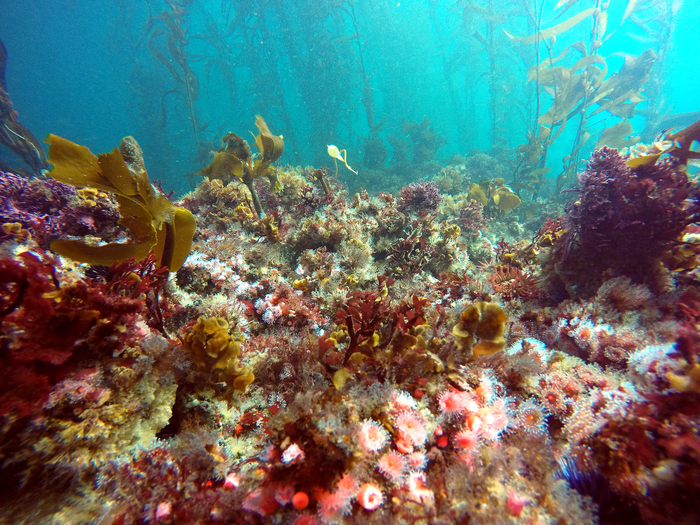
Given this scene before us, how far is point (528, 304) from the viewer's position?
3363mm

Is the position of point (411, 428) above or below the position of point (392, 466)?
above

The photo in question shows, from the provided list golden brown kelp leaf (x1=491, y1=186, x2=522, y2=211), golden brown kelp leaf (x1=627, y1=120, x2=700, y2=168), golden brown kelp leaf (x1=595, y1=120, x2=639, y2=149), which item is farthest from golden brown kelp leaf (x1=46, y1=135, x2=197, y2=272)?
golden brown kelp leaf (x1=595, y1=120, x2=639, y2=149)

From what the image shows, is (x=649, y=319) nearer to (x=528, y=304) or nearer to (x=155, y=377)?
(x=528, y=304)

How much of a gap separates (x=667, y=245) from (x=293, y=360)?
407cm

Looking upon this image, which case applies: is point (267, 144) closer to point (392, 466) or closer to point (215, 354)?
point (215, 354)

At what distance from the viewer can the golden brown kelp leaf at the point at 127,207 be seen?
2.45 m

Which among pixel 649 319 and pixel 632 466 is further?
pixel 649 319

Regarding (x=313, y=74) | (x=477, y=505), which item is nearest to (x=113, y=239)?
(x=477, y=505)

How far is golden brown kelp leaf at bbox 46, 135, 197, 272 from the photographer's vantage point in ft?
8.04

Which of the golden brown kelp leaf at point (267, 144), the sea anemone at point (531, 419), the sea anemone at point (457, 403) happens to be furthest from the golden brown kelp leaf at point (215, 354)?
the golden brown kelp leaf at point (267, 144)

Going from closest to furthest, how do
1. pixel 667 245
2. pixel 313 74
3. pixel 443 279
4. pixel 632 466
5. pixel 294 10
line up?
pixel 632 466 < pixel 667 245 < pixel 443 279 < pixel 313 74 < pixel 294 10

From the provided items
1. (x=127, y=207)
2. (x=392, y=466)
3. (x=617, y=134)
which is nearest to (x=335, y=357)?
(x=392, y=466)

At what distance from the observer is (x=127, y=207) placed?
105 inches

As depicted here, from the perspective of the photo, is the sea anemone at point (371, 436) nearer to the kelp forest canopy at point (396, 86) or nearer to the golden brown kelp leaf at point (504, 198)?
the golden brown kelp leaf at point (504, 198)
